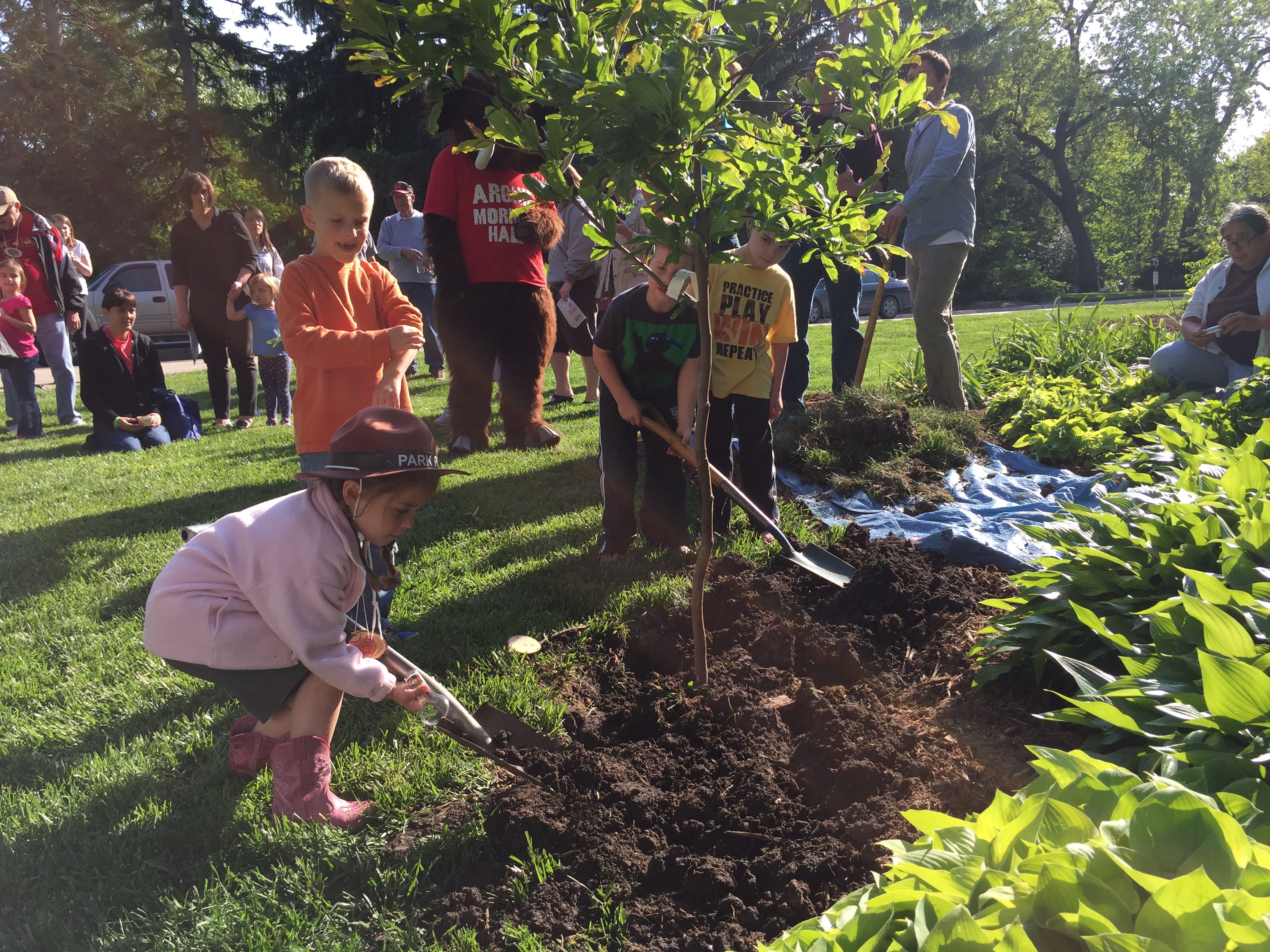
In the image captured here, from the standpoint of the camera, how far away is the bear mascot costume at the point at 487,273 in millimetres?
5078

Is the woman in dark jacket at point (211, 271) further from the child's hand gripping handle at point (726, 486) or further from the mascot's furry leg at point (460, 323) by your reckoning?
the child's hand gripping handle at point (726, 486)

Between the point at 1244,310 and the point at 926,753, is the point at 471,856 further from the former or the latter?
the point at 1244,310

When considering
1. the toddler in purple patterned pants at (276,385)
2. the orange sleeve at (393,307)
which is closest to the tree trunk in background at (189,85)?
the toddler in purple patterned pants at (276,385)

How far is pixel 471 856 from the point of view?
216cm

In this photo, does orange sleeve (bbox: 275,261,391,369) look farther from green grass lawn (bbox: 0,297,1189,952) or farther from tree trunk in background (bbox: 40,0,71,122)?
tree trunk in background (bbox: 40,0,71,122)

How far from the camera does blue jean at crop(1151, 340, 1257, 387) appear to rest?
5816 mm

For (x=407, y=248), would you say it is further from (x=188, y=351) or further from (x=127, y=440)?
(x=188, y=351)

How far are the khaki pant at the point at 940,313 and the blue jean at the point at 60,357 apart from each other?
7762 millimetres

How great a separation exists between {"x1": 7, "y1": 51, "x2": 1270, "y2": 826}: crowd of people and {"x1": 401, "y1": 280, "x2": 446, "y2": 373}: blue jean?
0.05m

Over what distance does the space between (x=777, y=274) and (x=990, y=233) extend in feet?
98.2

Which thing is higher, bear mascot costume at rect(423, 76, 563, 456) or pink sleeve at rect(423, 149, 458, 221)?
pink sleeve at rect(423, 149, 458, 221)

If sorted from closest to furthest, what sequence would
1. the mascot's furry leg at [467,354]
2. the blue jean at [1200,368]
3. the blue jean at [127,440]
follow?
the mascot's furry leg at [467,354], the blue jean at [1200,368], the blue jean at [127,440]

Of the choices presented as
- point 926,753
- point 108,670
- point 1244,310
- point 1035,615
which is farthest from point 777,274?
point 1244,310

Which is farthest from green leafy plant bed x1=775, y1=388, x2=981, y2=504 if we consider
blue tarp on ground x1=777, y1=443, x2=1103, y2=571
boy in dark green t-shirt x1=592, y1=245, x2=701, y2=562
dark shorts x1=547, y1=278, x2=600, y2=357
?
dark shorts x1=547, y1=278, x2=600, y2=357
